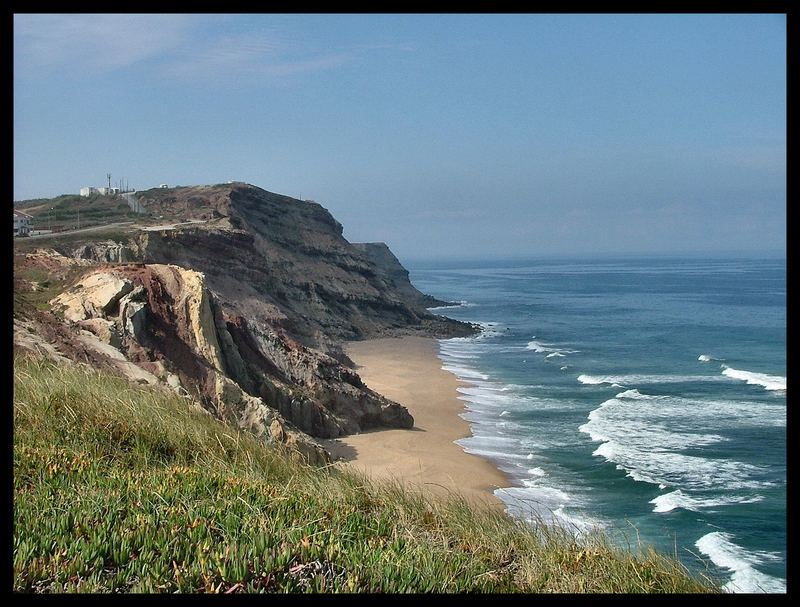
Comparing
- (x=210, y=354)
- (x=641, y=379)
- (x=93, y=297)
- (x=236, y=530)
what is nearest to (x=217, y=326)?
(x=210, y=354)

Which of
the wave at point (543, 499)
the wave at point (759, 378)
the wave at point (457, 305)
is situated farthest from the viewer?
the wave at point (457, 305)

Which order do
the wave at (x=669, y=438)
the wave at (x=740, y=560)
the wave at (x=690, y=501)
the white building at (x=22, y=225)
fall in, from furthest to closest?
the white building at (x=22, y=225) < the wave at (x=669, y=438) < the wave at (x=690, y=501) < the wave at (x=740, y=560)

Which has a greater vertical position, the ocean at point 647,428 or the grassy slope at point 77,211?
the grassy slope at point 77,211

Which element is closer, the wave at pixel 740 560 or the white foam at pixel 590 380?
the wave at pixel 740 560

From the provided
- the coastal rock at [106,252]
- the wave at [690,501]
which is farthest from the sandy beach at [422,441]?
the coastal rock at [106,252]

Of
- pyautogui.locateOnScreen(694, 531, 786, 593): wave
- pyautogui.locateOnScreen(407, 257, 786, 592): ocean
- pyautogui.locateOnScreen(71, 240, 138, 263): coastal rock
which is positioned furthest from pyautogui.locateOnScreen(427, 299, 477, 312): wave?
pyautogui.locateOnScreen(694, 531, 786, 593): wave

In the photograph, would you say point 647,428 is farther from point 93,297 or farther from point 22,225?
point 22,225

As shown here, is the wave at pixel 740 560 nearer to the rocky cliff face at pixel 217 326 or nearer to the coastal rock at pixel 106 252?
the rocky cliff face at pixel 217 326
